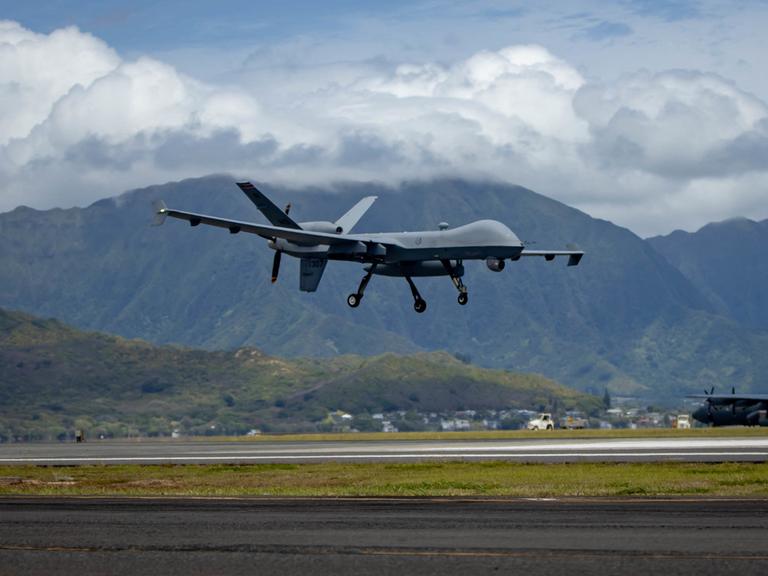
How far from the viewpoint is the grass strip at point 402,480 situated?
36.2 m

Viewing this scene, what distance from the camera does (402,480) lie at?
42.9 meters

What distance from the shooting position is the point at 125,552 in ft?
71.4

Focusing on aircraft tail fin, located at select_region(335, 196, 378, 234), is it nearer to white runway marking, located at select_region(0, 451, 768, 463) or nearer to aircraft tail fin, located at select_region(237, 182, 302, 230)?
aircraft tail fin, located at select_region(237, 182, 302, 230)

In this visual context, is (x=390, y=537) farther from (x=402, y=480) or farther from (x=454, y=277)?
(x=454, y=277)

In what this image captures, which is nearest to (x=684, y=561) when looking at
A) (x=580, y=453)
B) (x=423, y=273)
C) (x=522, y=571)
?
(x=522, y=571)

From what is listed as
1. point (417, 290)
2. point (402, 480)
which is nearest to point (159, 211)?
point (417, 290)

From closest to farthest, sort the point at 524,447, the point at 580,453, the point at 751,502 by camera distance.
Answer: the point at 751,502 → the point at 580,453 → the point at 524,447

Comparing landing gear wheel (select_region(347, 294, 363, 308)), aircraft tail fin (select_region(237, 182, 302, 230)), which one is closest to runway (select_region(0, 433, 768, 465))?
landing gear wheel (select_region(347, 294, 363, 308))

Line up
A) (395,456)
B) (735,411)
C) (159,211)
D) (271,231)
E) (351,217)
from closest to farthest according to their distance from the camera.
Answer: (395,456)
(159,211)
(271,231)
(351,217)
(735,411)

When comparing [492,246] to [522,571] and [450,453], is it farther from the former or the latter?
[522,571]

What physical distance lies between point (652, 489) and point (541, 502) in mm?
5823

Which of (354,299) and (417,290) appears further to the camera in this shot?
(354,299)

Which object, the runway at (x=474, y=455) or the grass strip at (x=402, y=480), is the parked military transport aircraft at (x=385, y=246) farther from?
the grass strip at (x=402, y=480)

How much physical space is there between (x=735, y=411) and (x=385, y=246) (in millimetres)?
55131
